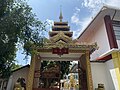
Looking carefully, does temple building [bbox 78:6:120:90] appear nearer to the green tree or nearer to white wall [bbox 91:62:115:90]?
white wall [bbox 91:62:115:90]

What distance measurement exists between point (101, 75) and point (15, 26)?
4478mm

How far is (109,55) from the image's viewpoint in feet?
21.2

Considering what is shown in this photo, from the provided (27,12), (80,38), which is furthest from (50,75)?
(80,38)

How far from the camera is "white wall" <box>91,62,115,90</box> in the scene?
6.41m

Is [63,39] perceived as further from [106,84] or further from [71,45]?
[106,84]

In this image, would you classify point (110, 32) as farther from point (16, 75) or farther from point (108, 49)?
point (16, 75)

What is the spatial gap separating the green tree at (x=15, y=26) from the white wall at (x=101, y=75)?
3.18 metres

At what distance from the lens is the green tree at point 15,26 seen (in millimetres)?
3959

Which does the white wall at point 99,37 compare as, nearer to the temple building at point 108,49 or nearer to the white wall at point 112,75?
the temple building at point 108,49

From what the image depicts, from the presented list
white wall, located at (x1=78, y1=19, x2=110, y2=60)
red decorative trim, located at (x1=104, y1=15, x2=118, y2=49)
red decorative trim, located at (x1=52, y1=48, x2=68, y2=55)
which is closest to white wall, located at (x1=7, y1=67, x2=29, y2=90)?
red decorative trim, located at (x1=52, y1=48, x2=68, y2=55)

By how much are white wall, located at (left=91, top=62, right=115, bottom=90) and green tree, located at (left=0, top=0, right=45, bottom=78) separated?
3177 millimetres

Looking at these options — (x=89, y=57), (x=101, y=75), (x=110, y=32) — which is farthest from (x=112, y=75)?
(x=110, y=32)

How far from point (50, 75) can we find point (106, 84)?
2498 mm

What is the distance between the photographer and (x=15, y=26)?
13.3 ft
